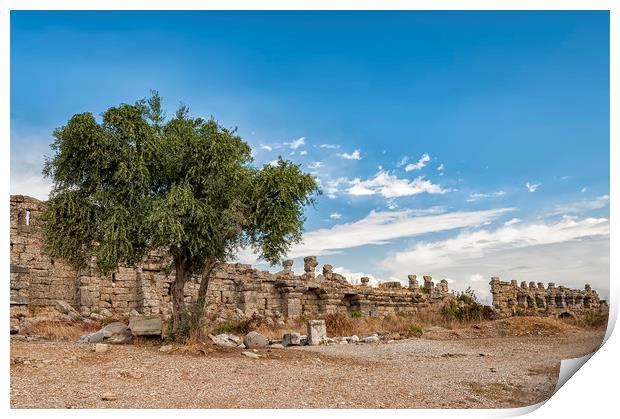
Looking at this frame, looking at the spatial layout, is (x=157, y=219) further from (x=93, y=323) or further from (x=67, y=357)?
(x=93, y=323)

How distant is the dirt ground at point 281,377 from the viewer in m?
8.47

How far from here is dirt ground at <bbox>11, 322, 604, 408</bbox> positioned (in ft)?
27.8

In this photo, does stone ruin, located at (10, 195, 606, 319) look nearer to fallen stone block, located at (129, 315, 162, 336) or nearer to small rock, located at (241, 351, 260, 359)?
fallen stone block, located at (129, 315, 162, 336)

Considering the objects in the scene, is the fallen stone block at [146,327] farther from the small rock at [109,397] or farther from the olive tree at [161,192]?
the small rock at [109,397]

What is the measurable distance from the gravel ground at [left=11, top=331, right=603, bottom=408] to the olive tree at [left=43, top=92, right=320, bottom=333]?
2.20 m

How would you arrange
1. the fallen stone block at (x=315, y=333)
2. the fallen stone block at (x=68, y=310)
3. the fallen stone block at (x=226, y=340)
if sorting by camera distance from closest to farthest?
the fallen stone block at (x=226, y=340)
the fallen stone block at (x=315, y=333)
the fallen stone block at (x=68, y=310)

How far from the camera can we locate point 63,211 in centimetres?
1305

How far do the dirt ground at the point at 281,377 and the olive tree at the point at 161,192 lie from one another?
2.17m

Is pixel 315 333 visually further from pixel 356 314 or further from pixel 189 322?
pixel 356 314

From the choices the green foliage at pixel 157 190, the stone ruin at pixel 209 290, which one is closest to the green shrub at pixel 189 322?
the green foliage at pixel 157 190

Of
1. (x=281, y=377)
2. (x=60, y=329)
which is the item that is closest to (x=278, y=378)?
(x=281, y=377)

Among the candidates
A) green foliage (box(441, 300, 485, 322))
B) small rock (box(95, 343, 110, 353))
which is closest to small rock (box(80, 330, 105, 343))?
small rock (box(95, 343, 110, 353))

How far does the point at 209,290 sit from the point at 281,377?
13.3 metres

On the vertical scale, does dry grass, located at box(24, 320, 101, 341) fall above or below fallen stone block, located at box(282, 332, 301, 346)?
above
